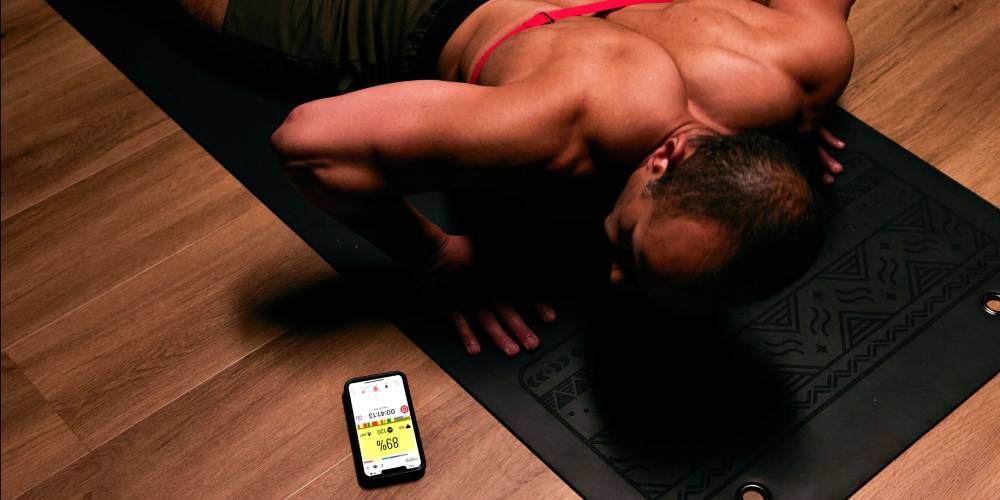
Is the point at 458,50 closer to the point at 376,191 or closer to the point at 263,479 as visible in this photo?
the point at 376,191

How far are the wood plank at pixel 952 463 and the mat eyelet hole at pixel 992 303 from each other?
0.44 ft

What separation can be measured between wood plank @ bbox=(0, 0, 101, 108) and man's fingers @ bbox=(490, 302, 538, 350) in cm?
85

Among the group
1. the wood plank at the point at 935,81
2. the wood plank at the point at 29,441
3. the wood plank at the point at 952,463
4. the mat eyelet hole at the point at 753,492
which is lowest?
the wood plank at the point at 29,441

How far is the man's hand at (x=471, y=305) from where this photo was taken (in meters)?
1.30

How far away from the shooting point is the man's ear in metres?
1.04

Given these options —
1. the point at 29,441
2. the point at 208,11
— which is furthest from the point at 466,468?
the point at 208,11

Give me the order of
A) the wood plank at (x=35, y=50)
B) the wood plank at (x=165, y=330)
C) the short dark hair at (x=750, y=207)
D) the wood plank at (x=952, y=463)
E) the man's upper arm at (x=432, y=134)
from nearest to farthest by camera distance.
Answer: the short dark hair at (x=750, y=207), the man's upper arm at (x=432, y=134), the wood plank at (x=952, y=463), the wood plank at (x=165, y=330), the wood plank at (x=35, y=50)

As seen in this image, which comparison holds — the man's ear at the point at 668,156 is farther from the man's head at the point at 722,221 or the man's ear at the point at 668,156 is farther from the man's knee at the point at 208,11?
the man's knee at the point at 208,11

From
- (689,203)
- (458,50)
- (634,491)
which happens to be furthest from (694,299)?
Result: (458,50)

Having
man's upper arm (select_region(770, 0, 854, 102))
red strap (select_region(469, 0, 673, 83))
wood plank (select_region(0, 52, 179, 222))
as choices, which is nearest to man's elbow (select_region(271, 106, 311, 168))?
red strap (select_region(469, 0, 673, 83))

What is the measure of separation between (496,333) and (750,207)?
17.8 inches

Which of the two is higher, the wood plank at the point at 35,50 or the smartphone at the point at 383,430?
the wood plank at the point at 35,50

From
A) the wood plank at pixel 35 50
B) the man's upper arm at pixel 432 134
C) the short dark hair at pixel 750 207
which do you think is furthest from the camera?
the wood plank at pixel 35 50

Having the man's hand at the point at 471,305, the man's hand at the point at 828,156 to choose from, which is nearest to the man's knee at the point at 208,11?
the man's hand at the point at 471,305
